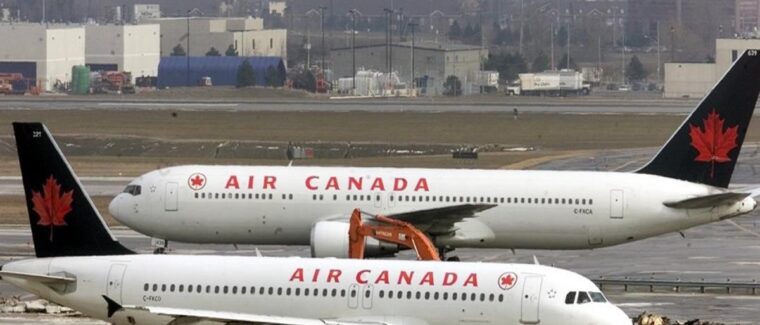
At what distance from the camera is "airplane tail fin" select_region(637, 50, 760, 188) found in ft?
196

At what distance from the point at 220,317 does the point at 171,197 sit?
20192mm

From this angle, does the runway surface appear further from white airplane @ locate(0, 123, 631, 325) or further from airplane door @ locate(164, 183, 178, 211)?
airplane door @ locate(164, 183, 178, 211)

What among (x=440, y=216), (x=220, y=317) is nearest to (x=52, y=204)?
(x=220, y=317)

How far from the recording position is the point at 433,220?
5775 cm

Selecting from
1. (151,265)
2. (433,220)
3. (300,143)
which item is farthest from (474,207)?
(300,143)

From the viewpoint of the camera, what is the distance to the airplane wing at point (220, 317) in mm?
38781

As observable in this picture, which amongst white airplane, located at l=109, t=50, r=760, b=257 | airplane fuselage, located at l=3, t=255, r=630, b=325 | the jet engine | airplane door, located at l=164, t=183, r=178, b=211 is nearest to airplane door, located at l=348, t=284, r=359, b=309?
airplane fuselage, located at l=3, t=255, r=630, b=325

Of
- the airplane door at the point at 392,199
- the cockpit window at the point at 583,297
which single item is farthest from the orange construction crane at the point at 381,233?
the cockpit window at the point at 583,297

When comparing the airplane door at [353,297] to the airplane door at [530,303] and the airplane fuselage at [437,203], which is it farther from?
the airplane fuselage at [437,203]

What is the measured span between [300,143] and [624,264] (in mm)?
67165

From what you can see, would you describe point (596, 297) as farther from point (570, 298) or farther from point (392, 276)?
point (392, 276)

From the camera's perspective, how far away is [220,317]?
129ft

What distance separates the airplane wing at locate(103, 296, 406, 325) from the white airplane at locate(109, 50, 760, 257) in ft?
56.5

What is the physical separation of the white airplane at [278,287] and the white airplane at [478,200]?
13836 mm
